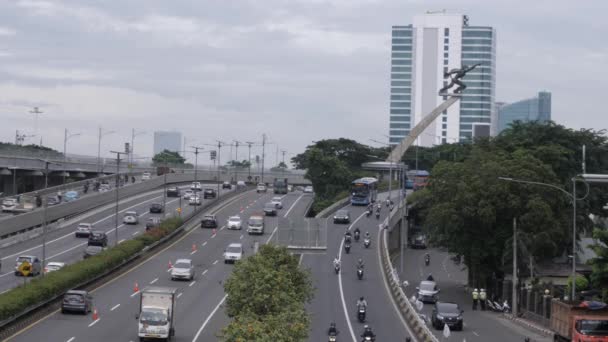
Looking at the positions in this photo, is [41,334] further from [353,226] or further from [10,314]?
[353,226]

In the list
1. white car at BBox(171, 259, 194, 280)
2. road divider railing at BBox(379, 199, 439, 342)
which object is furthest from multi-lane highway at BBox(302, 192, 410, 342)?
white car at BBox(171, 259, 194, 280)

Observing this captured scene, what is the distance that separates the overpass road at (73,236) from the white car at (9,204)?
19.1ft

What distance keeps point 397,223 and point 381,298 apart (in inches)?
1733

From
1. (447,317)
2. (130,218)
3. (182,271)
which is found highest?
(130,218)

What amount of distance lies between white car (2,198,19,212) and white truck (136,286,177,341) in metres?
56.7

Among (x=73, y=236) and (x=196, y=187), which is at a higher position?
(x=196, y=187)

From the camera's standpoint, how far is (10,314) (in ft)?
138

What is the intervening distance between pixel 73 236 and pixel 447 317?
151ft

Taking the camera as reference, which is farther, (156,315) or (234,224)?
(234,224)

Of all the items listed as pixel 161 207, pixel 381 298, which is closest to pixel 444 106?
pixel 161 207

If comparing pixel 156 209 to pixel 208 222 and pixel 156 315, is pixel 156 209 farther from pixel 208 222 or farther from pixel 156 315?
pixel 156 315

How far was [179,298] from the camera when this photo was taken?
5538 centimetres

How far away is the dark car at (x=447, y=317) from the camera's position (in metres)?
48.8

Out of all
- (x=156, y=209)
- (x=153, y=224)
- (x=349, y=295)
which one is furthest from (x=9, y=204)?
(x=349, y=295)
